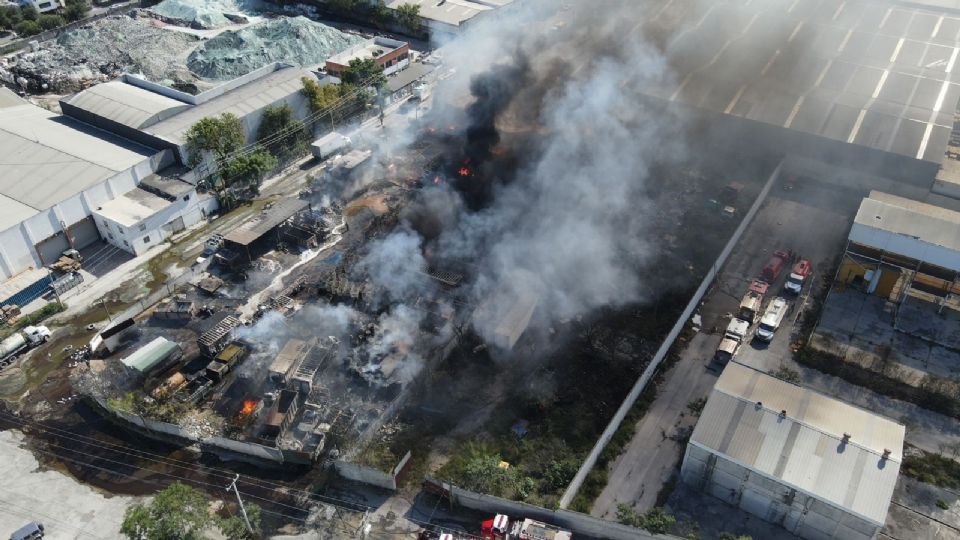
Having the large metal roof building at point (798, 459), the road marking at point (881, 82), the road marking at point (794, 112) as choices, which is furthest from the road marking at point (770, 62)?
the large metal roof building at point (798, 459)

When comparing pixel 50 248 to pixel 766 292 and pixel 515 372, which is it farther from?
pixel 766 292

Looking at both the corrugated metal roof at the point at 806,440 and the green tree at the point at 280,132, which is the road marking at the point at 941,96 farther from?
the green tree at the point at 280,132

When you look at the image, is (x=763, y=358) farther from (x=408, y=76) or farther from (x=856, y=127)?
(x=408, y=76)

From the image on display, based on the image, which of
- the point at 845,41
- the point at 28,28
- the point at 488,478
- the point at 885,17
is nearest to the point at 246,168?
the point at 488,478

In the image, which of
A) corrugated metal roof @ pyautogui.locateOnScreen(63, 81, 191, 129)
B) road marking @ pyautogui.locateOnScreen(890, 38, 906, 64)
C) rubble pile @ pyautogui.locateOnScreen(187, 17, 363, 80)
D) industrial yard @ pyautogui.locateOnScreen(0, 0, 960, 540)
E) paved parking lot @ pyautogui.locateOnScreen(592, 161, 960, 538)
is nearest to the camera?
industrial yard @ pyautogui.locateOnScreen(0, 0, 960, 540)

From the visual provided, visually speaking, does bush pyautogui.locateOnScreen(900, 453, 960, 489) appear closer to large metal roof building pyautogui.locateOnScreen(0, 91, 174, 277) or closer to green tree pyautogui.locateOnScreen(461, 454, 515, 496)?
green tree pyautogui.locateOnScreen(461, 454, 515, 496)

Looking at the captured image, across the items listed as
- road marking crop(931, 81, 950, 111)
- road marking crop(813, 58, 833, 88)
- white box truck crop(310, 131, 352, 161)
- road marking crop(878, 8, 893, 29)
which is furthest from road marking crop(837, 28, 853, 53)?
white box truck crop(310, 131, 352, 161)
